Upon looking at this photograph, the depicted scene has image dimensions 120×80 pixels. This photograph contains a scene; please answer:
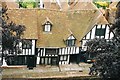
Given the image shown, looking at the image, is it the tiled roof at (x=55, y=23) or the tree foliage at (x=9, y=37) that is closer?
the tree foliage at (x=9, y=37)

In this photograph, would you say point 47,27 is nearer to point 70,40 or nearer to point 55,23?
point 55,23

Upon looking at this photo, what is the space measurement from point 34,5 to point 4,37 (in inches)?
583

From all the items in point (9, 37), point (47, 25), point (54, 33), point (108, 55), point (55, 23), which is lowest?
point (108, 55)

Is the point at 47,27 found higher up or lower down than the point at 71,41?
higher up

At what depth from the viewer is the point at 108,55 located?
12.5m

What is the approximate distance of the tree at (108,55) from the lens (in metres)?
12.5

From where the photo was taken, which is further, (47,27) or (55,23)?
(55,23)

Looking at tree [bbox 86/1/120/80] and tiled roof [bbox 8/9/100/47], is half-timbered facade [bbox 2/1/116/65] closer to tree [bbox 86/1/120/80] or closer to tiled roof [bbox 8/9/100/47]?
tiled roof [bbox 8/9/100/47]

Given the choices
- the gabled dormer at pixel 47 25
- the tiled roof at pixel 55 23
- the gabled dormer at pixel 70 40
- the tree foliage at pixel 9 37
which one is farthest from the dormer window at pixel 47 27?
the tree foliage at pixel 9 37

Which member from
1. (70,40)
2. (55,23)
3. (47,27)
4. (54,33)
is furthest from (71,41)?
(47,27)

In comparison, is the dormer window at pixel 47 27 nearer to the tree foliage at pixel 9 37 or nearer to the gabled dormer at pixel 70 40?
the gabled dormer at pixel 70 40

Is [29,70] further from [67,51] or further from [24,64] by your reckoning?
[67,51]

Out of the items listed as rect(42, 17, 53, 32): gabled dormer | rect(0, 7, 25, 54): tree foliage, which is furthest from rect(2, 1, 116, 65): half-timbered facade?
rect(0, 7, 25, 54): tree foliage

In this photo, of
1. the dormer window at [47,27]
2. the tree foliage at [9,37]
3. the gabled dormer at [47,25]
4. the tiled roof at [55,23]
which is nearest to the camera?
the tree foliage at [9,37]
